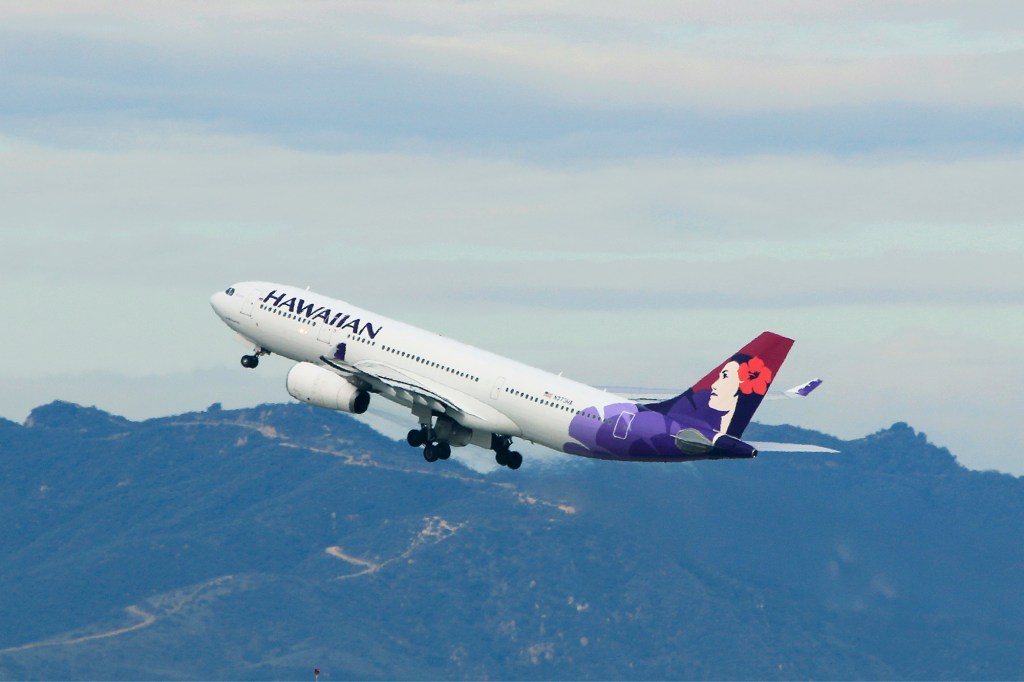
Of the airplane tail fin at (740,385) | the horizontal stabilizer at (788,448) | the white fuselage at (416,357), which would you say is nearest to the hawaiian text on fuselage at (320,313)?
the white fuselage at (416,357)

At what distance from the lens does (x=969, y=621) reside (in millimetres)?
196125

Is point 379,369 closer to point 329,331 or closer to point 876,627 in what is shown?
point 329,331

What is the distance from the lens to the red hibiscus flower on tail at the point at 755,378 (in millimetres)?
101625

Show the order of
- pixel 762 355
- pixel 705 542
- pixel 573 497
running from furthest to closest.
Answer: pixel 705 542, pixel 573 497, pixel 762 355

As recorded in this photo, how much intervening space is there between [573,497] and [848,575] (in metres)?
34.8

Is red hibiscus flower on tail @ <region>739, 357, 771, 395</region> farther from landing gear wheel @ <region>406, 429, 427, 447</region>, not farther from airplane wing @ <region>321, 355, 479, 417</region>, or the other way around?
landing gear wheel @ <region>406, 429, 427, 447</region>

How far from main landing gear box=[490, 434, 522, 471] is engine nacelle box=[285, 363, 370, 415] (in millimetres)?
7497

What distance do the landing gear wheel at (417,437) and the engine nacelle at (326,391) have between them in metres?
4.07

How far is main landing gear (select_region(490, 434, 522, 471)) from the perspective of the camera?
114312 millimetres

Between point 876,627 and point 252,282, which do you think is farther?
point 876,627

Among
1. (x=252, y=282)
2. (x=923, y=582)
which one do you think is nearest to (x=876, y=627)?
(x=923, y=582)

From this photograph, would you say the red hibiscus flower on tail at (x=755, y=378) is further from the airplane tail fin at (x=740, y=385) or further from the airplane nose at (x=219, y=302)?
the airplane nose at (x=219, y=302)

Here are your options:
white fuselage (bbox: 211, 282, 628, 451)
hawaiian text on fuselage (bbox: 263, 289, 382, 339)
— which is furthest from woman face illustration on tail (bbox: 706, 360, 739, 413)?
hawaiian text on fuselage (bbox: 263, 289, 382, 339)

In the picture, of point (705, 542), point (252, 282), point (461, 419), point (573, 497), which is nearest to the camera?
point (461, 419)
